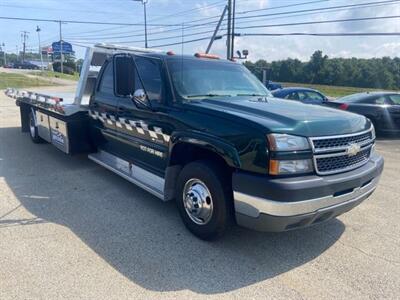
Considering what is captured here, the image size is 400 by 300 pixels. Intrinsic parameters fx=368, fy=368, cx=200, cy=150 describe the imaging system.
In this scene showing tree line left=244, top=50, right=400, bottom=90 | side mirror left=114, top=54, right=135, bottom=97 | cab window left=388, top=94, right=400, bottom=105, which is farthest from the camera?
tree line left=244, top=50, right=400, bottom=90

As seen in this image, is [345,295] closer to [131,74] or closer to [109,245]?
[109,245]

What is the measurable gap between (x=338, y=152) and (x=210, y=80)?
6.21ft

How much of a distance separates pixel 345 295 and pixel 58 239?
2796 mm

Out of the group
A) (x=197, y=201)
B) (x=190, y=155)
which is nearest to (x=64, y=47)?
(x=190, y=155)

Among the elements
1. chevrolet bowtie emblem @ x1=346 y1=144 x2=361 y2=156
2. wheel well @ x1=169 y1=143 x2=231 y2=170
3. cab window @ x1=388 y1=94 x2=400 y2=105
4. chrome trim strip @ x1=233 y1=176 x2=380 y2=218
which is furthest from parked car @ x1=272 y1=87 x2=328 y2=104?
chrome trim strip @ x1=233 y1=176 x2=380 y2=218

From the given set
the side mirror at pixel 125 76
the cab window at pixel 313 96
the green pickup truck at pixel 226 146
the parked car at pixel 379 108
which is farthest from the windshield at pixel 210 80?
the cab window at pixel 313 96

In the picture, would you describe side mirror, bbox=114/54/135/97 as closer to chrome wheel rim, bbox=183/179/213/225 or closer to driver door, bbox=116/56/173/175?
driver door, bbox=116/56/173/175

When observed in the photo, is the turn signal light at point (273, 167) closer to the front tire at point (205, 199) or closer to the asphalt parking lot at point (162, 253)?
the front tire at point (205, 199)

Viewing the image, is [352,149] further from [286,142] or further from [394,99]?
[394,99]

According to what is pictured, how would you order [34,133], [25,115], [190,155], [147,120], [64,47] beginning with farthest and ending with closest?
1. [64,47]
2. [25,115]
3. [34,133]
4. [147,120]
5. [190,155]

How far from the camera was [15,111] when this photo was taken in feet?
50.9

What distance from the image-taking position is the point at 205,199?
12.3 feet

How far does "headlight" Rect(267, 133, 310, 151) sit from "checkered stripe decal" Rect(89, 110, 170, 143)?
144cm

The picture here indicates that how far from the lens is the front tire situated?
354 cm
